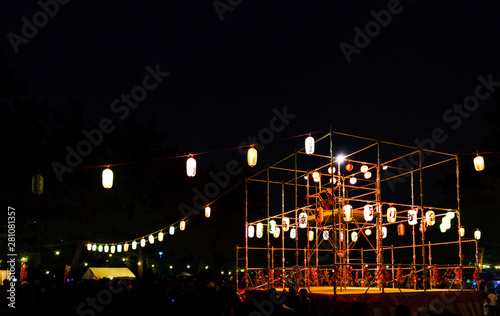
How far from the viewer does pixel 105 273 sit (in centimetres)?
3181

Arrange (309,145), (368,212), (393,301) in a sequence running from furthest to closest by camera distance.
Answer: (368,212)
(309,145)
(393,301)

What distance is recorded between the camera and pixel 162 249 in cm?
3869

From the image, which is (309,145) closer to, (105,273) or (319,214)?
(319,214)

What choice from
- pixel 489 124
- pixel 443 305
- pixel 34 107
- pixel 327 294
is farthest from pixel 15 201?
pixel 489 124

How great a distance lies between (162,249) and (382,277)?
2956 centimetres

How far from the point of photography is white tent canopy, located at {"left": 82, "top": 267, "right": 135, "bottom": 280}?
31.3 meters

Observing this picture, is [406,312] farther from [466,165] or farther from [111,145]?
[111,145]

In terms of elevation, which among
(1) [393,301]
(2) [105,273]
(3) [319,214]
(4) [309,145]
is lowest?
(2) [105,273]

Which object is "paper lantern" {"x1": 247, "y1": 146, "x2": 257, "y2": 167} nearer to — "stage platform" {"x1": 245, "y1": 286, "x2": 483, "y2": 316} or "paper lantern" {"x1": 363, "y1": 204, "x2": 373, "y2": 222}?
"stage platform" {"x1": 245, "y1": 286, "x2": 483, "y2": 316}

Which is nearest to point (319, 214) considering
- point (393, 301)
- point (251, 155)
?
point (251, 155)

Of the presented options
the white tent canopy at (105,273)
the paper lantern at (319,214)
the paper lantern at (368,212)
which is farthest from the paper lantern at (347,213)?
the white tent canopy at (105,273)

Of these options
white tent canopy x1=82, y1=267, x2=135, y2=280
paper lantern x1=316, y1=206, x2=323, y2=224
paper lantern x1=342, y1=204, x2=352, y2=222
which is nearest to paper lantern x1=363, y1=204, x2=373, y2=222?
paper lantern x1=342, y1=204, x2=352, y2=222

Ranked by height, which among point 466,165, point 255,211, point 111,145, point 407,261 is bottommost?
point 407,261

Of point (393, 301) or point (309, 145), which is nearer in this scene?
point (393, 301)
